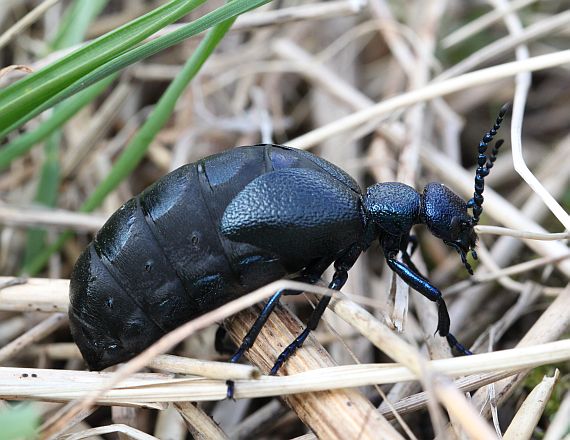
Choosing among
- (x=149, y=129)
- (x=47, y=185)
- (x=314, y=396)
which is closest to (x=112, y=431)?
(x=314, y=396)

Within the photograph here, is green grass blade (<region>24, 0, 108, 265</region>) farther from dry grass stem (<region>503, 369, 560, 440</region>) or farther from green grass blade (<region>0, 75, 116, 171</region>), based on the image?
dry grass stem (<region>503, 369, 560, 440</region>)

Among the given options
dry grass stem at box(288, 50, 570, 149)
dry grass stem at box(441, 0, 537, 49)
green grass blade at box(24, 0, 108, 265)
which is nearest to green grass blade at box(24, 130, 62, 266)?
green grass blade at box(24, 0, 108, 265)

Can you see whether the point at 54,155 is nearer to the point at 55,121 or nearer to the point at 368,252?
the point at 55,121

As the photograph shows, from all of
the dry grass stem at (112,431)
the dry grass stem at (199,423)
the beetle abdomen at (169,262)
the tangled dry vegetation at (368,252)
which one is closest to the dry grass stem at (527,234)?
the tangled dry vegetation at (368,252)

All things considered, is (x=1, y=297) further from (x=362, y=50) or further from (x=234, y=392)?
(x=362, y=50)

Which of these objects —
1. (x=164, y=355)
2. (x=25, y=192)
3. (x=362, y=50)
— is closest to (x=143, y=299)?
(x=164, y=355)

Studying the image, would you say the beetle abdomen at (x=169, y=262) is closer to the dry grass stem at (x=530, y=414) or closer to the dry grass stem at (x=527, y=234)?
the dry grass stem at (x=527, y=234)
